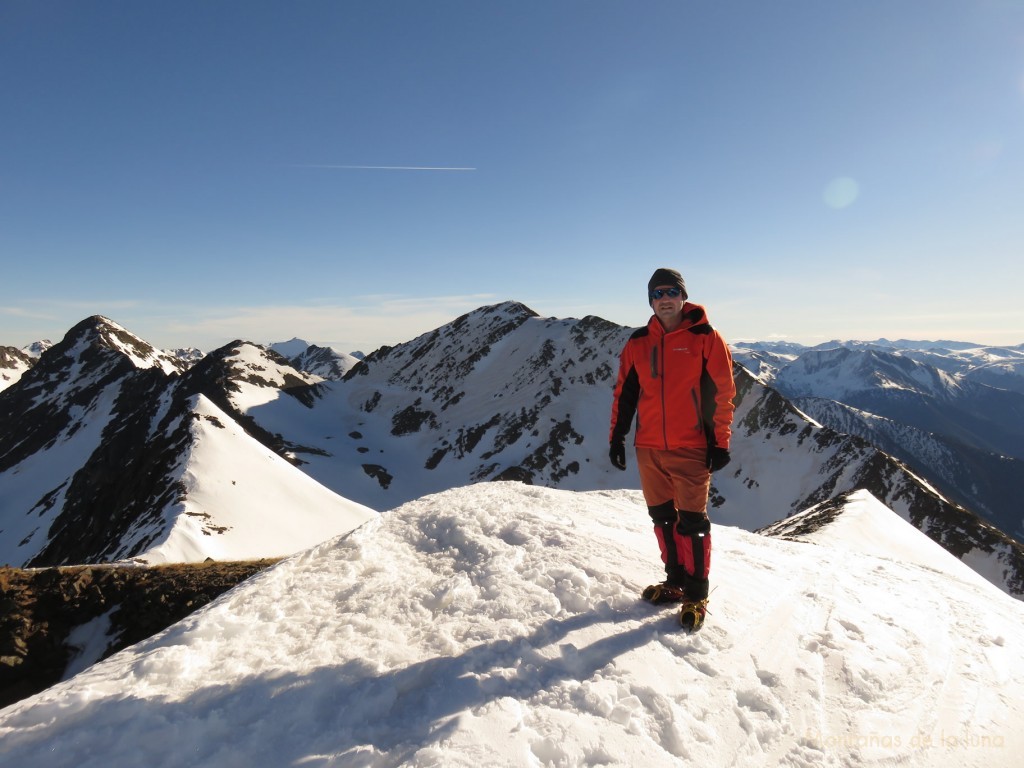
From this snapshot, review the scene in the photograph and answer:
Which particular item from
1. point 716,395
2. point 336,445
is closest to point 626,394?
point 716,395

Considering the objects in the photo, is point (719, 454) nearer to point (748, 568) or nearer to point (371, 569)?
point (748, 568)

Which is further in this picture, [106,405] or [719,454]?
[106,405]

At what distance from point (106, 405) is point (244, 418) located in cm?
2823

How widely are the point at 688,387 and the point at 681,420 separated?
453 millimetres

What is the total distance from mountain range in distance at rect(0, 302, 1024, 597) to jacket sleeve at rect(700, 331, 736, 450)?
24418 mm

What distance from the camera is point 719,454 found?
630cm

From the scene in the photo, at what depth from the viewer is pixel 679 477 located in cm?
642

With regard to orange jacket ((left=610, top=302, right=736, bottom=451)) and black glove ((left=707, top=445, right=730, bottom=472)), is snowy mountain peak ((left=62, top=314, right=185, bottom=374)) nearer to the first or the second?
orange jacket ((left=610, top=302, right=736, bottom=451))

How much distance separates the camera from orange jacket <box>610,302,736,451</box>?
6309mm

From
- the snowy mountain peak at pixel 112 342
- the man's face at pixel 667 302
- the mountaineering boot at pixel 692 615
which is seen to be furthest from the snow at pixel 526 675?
the snowy mountain peak at pixel 112 342

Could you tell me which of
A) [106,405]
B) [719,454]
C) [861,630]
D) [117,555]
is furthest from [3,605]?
[106,405]

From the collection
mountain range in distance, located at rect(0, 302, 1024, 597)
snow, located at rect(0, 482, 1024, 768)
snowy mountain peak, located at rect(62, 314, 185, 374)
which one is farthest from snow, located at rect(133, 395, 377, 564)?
snowy mountain peak, located at rect(62, 314, 185, 374)

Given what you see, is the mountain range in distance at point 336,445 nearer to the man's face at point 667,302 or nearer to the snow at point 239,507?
the snow at point 239,507

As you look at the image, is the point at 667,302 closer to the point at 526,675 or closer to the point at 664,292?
the point at 664,292
